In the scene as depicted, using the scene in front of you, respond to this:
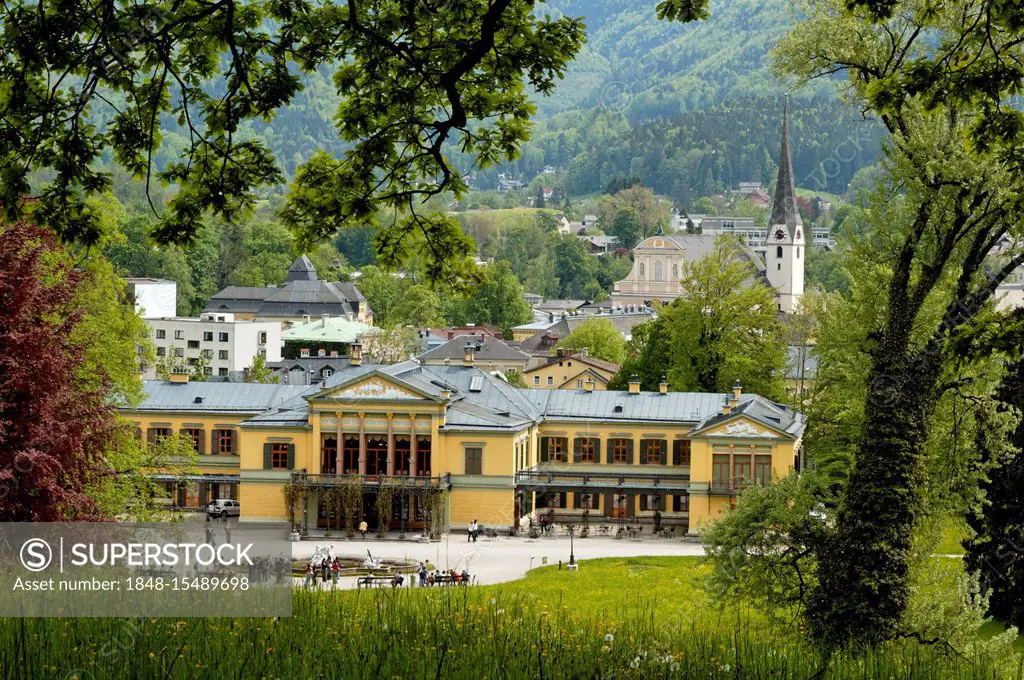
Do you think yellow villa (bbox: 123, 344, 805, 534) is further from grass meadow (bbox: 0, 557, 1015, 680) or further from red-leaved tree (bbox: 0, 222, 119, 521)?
grass meadow (bbox: 0, 557, 1015, 680)

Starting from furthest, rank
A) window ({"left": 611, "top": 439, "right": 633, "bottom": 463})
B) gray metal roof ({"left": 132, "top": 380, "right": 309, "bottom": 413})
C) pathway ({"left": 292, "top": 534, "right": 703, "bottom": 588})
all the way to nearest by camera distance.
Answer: gray metal roof ({"left": 132, "top": 380, "right": 309, "bottom": 413}), window ({"left": 611, "top": 439, "right": 633, "bottom": 463}), pathway ({"left": 292, "top": 534, "right": 703, "bottom": 588})

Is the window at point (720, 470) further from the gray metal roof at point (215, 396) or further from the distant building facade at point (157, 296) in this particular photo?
the distant building facade at point (157, 296)

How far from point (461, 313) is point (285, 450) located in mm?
73276

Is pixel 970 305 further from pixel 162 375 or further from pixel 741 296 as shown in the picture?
pixel 162 375

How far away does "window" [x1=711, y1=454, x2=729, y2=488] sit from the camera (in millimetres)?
47875

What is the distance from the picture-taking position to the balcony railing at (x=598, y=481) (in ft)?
159

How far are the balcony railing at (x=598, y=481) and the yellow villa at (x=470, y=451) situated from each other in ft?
0.18

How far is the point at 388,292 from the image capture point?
5103 inches

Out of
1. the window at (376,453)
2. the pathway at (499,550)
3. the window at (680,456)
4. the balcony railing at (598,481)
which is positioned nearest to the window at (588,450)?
the balcony railing at (598,481)

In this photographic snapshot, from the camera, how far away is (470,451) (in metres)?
48.4

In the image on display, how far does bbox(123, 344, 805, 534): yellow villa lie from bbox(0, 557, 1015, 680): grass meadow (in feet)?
116

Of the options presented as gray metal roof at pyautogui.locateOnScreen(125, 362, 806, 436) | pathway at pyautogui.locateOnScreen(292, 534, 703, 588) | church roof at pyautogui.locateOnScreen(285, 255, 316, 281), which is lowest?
pathway at pyautogui.locateOnScreen(292, 534, 703, 588)

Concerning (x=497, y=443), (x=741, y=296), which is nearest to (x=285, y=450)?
(x=497, y=443)

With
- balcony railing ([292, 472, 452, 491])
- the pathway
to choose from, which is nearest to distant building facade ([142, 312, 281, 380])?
balcony railing ([292, 472, 452, 491])
